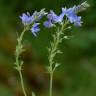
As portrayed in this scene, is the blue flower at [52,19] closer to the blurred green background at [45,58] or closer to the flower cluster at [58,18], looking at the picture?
the flower cluster at [58,18]

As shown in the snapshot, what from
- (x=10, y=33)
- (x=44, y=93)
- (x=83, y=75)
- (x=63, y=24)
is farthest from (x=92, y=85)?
(x=63, y=24)

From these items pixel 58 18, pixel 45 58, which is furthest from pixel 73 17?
pixel 45 58

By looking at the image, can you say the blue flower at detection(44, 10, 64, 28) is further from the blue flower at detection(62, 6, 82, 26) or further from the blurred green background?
the blurred green background

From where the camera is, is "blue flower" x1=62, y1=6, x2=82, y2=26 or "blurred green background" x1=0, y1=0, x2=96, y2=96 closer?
"blue flower" x1=62, y1=6, x2=82, y2=26

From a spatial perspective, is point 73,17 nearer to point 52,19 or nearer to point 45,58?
point 52,19

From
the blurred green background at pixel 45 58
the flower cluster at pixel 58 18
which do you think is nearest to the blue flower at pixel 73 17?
the flower cluster at pixel 58 18

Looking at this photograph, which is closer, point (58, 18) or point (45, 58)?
point (58, 18)

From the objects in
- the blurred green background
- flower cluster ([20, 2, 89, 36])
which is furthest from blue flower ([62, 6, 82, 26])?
the blurred green background

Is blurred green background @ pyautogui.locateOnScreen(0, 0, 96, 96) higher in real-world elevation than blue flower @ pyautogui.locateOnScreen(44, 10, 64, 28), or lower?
higher
